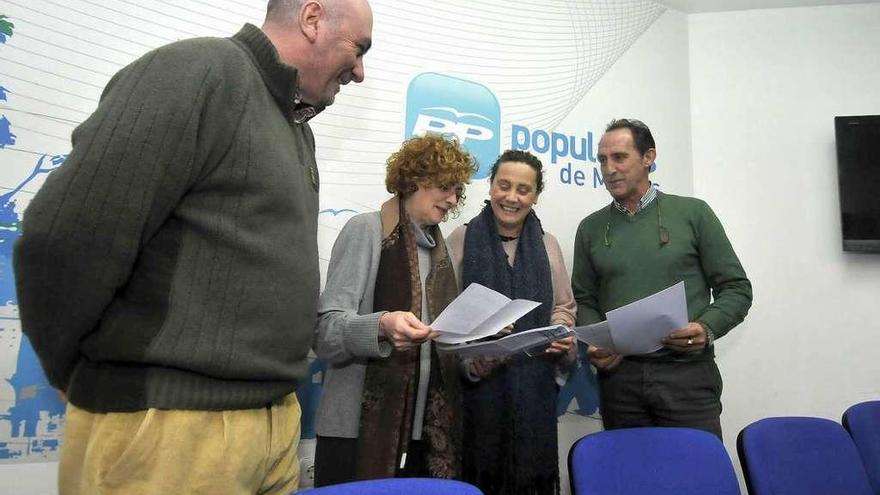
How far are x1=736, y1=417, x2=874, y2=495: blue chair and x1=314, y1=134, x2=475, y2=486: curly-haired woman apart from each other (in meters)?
0.84

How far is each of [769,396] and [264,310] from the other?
2961 mm

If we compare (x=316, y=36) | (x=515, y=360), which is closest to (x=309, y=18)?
(x=316, y=36)

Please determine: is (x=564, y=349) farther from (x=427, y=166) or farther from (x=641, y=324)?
(x=427, y=166)

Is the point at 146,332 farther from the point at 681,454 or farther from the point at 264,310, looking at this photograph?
the point at 681,454

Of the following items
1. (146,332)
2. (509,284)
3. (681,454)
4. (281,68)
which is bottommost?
(681,454)

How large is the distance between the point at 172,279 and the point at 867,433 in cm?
230

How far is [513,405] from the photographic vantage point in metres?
1.90

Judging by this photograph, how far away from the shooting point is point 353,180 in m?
2.24

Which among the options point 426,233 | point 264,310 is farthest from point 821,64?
point 264,310

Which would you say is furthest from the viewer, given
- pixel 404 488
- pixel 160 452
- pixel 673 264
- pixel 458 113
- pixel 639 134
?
pixel 458 113

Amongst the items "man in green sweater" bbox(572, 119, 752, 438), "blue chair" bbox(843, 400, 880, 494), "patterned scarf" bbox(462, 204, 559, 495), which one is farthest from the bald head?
"blue chair" bbox(843, 400, 880, 494)

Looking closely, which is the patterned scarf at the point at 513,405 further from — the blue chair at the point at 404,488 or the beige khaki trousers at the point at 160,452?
the beige khaki trousers at the point at 160,452

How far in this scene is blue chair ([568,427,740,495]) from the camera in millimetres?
1420

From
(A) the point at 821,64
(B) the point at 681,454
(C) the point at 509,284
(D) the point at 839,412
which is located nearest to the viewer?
(B) the point at 681,454
